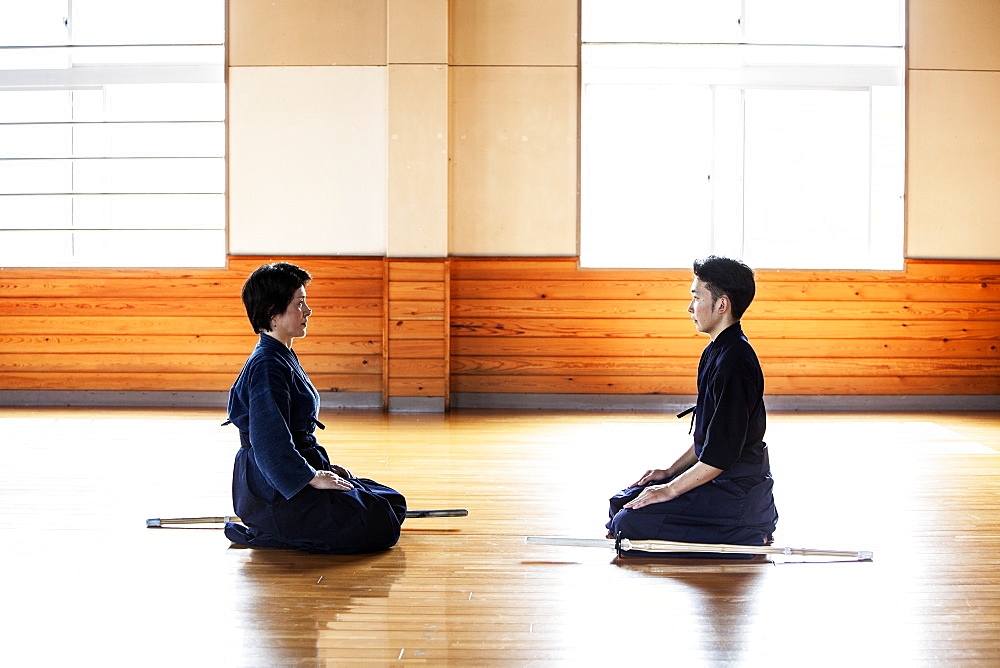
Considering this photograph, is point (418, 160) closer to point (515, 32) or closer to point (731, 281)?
point (515, 32)

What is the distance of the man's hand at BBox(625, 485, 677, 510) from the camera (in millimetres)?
2742

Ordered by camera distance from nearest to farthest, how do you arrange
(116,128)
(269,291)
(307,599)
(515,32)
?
(307,599) → (269,291) → (515,32) → (116,128)

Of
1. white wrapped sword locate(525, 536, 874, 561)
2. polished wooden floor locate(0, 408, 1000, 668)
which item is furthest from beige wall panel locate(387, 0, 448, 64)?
white wrapped sword locate(525, 536, 874, 561)

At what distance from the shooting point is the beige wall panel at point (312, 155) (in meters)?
6.43

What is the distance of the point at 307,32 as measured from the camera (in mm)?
6449

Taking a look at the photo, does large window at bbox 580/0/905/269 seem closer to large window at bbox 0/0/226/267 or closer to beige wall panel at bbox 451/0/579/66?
beige wall panel at bbox 451/0/579/66

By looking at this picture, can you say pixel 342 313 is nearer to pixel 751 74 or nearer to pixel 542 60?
pixel 542 60

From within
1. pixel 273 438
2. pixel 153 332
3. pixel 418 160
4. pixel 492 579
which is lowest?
pixel 492 579

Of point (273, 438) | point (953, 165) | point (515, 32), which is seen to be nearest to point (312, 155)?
point (515, 32)

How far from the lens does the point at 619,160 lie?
22.2 ft

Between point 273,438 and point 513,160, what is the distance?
4.27 m

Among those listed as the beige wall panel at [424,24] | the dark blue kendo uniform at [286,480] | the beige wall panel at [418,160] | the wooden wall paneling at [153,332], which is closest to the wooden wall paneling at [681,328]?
the beige wall panel at [418,160]

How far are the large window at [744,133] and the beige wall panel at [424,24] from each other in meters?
1.08

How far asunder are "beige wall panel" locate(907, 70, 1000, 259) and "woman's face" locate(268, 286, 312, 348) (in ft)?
17.2
